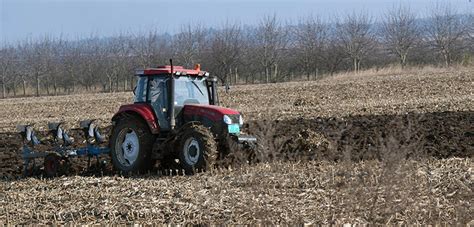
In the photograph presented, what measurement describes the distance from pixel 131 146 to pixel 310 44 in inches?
1899

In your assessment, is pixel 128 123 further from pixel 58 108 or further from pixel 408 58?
pixel 408 58

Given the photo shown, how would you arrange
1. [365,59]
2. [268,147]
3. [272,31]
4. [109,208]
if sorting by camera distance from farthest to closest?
[272,31]
[365,59]
[109,208]
[268,147]

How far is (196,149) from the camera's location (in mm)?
9547

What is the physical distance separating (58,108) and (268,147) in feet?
73.5

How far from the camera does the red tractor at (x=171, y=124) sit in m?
9.68

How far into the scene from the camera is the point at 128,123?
10305 mm

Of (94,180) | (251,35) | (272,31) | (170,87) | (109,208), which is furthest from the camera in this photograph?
(251,35)

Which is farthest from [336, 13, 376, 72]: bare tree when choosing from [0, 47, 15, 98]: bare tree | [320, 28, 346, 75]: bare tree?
[0, 47, 15, 98]: bare tree

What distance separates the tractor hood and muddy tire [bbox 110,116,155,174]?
699 mm

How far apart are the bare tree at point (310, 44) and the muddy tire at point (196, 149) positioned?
139 feet

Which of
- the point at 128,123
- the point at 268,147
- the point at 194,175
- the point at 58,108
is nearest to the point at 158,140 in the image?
the point at 128,123

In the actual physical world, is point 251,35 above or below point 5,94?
above

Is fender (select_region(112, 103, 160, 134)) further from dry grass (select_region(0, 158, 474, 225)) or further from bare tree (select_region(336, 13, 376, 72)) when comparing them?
bare tree (select_region(336, 13, 376, 72))

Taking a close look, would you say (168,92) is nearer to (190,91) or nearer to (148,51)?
(190,91)
